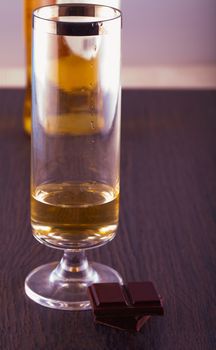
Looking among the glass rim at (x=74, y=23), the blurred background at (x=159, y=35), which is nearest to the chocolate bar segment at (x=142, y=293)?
the glass rim at (x=74, y=23)

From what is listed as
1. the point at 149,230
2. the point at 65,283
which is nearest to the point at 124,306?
the point at 65,283

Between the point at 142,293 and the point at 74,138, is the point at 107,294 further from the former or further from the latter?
the point at 74,138

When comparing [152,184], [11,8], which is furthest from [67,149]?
[11,8]

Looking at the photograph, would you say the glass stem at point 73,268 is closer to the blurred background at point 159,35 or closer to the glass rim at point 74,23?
the glass rim at point 74,23

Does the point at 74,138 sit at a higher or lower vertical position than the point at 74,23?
lower

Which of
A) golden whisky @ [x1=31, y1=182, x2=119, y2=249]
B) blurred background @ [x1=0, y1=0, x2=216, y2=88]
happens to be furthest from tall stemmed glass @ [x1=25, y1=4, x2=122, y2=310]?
blurred background @ [x1=0, y1=0, x2=216, y2=88]

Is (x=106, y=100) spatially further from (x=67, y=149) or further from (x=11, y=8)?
(x=11, y=8)
